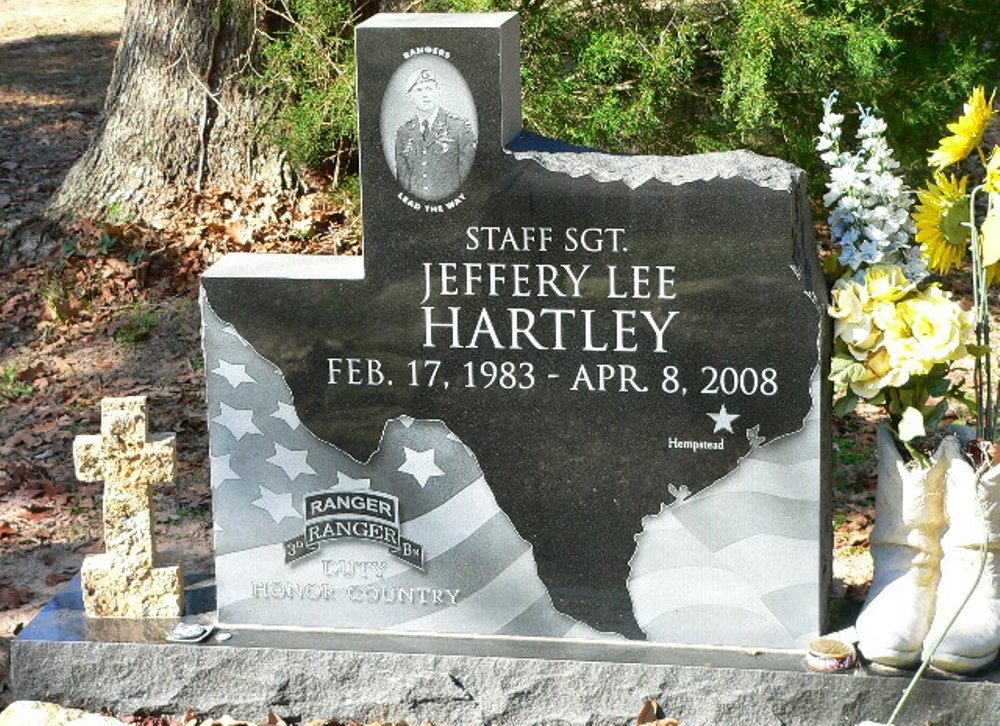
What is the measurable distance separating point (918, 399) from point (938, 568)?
48 centimetres

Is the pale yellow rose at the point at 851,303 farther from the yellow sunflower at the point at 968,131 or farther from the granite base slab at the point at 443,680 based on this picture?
the granite base slab at the point at 443,680

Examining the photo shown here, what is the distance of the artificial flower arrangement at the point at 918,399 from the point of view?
14.3 feet

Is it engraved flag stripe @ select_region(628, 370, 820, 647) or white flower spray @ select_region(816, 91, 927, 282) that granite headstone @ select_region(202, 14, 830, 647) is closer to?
engraved flag stripe @ select_region(628, 370, 820, 647)

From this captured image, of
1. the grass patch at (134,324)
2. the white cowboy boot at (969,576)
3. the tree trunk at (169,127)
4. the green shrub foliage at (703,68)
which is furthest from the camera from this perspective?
the tree trunk at (169,127)

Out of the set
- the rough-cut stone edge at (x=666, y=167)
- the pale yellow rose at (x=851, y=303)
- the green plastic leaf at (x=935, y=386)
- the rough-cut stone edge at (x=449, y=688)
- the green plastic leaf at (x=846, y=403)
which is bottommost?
the rough-cut stone edge at (x=449, y=688)

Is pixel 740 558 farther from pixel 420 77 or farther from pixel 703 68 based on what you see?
pixel 703 68

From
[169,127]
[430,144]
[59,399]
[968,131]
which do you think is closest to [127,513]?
[430,144]

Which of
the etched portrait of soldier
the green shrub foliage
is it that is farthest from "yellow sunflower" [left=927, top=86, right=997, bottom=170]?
the green shrub foliage

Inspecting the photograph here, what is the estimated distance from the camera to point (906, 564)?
4.46 m

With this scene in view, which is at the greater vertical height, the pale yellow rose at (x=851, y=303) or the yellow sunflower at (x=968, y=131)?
the yellow sunflower at (x=968, y=131)

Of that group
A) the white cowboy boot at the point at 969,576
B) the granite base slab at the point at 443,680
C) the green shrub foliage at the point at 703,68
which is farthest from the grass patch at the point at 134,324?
the white cowboy boot at the point at 969,576

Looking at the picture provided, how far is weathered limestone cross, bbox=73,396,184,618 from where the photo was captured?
4750 millimetres

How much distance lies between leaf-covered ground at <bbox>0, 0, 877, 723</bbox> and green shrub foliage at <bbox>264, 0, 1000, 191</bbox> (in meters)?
0.73

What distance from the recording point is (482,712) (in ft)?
15.2
